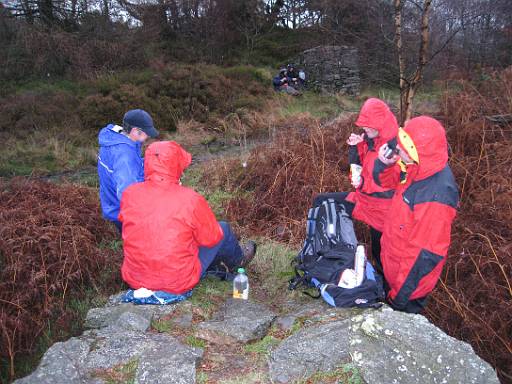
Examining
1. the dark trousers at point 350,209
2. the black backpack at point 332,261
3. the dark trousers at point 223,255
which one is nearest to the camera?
the black backpack at point 332,261

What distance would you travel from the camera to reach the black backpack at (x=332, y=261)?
3.21 m

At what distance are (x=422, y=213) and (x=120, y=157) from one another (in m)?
2.50

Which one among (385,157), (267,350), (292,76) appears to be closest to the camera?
(267,350)

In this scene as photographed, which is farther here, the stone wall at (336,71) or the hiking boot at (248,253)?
the stone wall at (336,71)

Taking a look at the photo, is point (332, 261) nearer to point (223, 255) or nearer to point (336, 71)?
point (223, 255)

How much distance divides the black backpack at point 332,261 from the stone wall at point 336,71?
13.7 metres

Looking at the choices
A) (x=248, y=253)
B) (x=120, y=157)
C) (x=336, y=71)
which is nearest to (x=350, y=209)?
(x=248, y=253)

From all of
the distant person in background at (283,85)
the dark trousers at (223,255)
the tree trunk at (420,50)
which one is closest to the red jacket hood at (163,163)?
the dark trousers at (223,255)

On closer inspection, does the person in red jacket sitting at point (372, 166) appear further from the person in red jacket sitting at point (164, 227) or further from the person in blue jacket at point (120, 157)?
the person in blue jacket at point (120, 157)

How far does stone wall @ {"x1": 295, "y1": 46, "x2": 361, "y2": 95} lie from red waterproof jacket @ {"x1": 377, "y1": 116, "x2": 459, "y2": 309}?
14312 millimetres

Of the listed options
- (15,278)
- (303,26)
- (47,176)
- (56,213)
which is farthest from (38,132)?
(303,26)

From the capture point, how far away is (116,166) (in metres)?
3.76

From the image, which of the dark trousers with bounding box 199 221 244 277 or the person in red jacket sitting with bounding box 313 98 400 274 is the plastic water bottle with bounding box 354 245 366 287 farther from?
the dark trousers with bounding box 199 221 244 277

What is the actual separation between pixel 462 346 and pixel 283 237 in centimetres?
293
